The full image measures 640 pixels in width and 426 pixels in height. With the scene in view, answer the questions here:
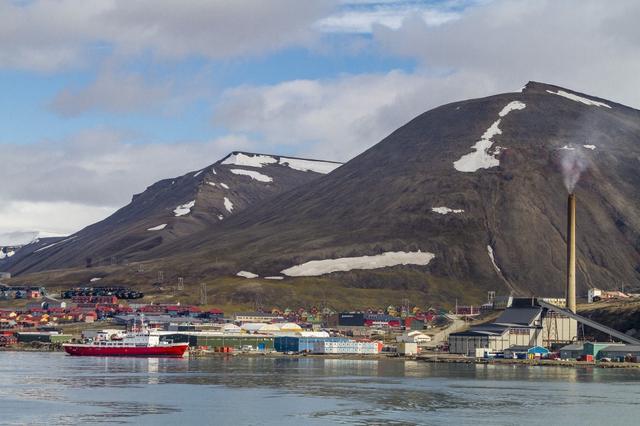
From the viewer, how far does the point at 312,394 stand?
94688mm

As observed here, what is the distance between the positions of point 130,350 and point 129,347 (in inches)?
18.9

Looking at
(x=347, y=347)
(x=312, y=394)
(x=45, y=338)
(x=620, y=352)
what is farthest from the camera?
(x=45, y=338)

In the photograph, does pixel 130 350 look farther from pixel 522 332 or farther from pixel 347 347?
pixel 522 332

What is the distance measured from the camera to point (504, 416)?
265 ft

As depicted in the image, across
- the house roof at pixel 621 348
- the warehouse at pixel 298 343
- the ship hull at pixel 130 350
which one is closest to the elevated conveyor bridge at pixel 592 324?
the house roof at pixel 621 348

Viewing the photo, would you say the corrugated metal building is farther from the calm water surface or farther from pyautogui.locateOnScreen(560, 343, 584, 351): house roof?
the calm water surface

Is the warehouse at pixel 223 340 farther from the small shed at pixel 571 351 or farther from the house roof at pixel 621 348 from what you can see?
the house roof at pixel 621 348

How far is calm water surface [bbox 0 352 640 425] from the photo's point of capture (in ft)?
258

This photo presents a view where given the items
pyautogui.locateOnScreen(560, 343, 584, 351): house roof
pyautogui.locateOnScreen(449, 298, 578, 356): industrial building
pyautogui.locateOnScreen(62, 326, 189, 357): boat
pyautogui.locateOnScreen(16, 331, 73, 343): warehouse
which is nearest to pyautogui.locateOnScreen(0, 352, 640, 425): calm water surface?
pyautogui.locateOnScreen(560, 343, 584, 351): house roof

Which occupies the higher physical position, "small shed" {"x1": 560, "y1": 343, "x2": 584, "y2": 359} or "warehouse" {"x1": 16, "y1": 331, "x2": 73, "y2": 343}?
"warehouse" {"x1": 16, "y1": 331, "x2": 73, "y2": 343}

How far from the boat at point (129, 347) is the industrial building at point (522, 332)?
4111cm

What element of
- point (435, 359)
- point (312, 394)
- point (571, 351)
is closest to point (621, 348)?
point (571, 351)

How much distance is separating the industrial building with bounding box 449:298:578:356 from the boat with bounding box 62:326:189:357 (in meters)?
41.1

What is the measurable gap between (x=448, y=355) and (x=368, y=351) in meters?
13.0
